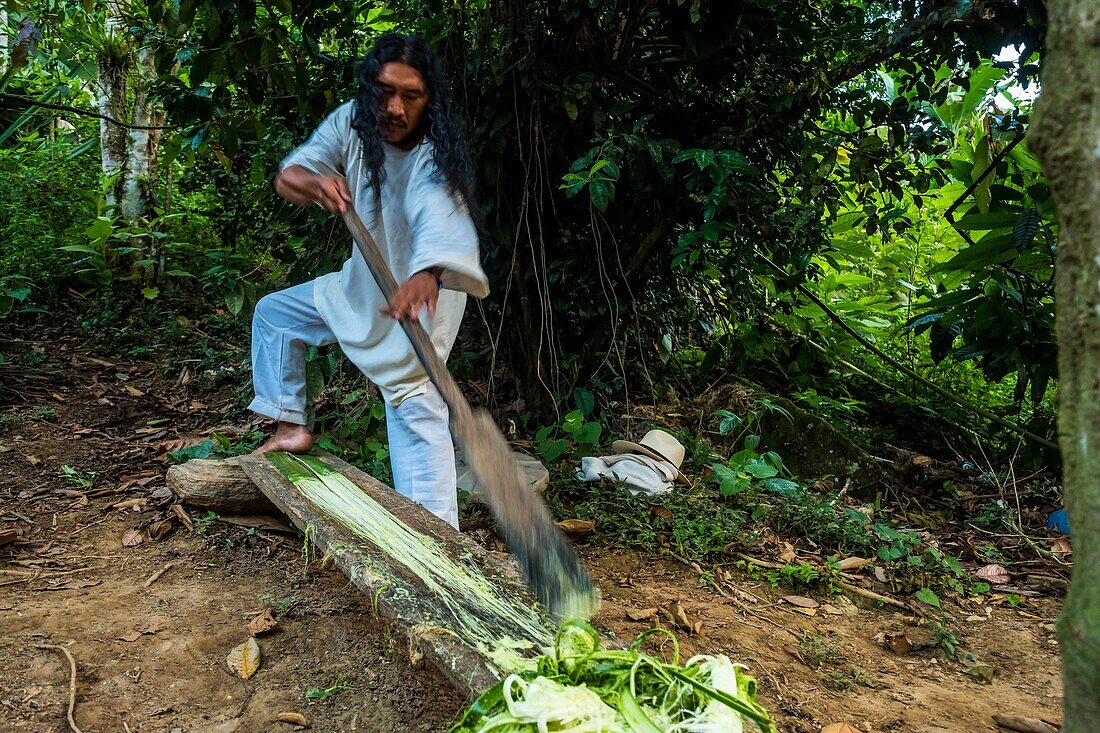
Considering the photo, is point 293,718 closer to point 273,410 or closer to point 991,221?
point 273,410

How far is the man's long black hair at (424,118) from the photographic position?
2.63 m

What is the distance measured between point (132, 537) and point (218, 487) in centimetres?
34

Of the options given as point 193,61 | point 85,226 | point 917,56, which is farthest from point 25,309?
point 917,56

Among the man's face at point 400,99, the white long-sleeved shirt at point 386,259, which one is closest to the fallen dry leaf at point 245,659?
the white long-sleeved shirt at point 386,259

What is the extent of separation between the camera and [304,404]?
3152mm

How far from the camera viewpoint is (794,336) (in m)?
4.79

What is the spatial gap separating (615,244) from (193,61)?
201 centimetres

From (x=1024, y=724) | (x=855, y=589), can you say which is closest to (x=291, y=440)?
(x=855, y=589)

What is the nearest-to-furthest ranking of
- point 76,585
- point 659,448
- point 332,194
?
point 76,585, point 332,194, point 659,448

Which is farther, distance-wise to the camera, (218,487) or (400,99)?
(218,487)

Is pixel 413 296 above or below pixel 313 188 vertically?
below

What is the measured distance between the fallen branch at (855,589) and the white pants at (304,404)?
45.2 inches

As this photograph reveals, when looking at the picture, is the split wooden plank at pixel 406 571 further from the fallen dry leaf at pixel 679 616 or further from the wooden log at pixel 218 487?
the fallen dry leaf at pixel 679 616

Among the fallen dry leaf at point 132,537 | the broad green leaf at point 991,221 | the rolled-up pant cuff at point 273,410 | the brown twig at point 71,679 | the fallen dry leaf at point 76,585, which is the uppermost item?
the broad green leaf at point 991,221
